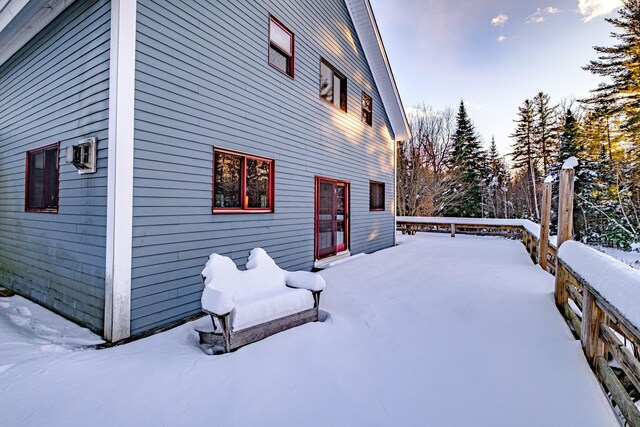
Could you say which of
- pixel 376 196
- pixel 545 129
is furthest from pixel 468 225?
pixel 545 129

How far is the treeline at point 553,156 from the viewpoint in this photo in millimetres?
13906

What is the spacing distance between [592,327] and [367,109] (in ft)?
24.2

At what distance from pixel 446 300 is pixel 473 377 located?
1.98 metres

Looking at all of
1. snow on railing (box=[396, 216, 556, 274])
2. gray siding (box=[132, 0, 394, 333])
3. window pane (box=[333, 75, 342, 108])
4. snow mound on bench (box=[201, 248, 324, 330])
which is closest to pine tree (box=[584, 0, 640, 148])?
snow on railing (box=[396, 216, 556, 274])

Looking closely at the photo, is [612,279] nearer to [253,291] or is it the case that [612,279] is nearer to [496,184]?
[253,291]

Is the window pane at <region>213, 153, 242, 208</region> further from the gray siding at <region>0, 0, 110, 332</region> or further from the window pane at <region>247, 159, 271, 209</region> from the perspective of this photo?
the gray siding at <region>0, 0, 110, 332</region>

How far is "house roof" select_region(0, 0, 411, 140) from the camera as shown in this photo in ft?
12.2

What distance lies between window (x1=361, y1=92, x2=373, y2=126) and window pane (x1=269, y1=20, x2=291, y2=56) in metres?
3.36

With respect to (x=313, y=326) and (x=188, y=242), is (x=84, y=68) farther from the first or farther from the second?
(x=313, y=326)

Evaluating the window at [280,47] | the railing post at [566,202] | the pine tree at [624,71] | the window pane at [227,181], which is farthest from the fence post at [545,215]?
the pine tree at [624,71]

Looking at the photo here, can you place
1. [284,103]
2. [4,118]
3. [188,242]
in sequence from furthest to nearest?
[284,103]
[4,118]
[188,242]

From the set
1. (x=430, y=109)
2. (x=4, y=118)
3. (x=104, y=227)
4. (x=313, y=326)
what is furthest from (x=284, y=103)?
(x=430, y=109)

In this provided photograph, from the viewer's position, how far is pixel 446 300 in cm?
421

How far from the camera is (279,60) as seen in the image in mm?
5293
